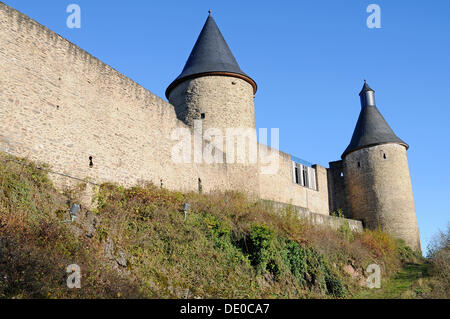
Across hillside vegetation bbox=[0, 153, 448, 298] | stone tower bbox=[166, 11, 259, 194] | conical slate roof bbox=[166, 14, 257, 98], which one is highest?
conical slate roof bbox=[166, 14, 257, 98]

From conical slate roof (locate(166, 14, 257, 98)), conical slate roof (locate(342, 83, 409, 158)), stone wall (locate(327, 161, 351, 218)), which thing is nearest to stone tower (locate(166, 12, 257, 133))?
conical slate roof (locate(166, 14, 257, 98))

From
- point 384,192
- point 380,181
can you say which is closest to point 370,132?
point 380,181

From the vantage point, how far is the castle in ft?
29.7

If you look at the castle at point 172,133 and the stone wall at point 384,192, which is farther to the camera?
the stone wall at point 384,192

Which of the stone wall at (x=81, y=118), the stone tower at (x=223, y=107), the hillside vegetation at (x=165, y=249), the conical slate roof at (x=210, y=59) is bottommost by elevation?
the hillside vegetation at (x=165, y=249)

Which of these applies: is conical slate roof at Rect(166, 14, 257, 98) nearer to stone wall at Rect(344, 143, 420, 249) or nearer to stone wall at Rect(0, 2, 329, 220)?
stone wall at Rect(0, 2, 329, 220)

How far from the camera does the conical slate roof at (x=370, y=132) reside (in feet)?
70.1

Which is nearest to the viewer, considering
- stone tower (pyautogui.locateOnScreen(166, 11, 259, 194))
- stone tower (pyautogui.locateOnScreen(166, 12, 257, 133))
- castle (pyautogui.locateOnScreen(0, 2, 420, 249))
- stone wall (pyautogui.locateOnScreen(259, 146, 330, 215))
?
castle (pyautogui.locateOnScreen(0, 2, 420, 249))

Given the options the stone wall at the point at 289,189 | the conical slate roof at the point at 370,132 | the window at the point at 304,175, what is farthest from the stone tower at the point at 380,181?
the window at the point at 304,175

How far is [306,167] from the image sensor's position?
21.7 metres

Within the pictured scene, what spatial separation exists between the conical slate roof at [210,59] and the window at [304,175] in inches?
214

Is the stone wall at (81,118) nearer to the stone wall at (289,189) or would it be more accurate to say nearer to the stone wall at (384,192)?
the stone wall at (289,189)

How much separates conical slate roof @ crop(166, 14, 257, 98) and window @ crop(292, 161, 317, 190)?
5441mm
